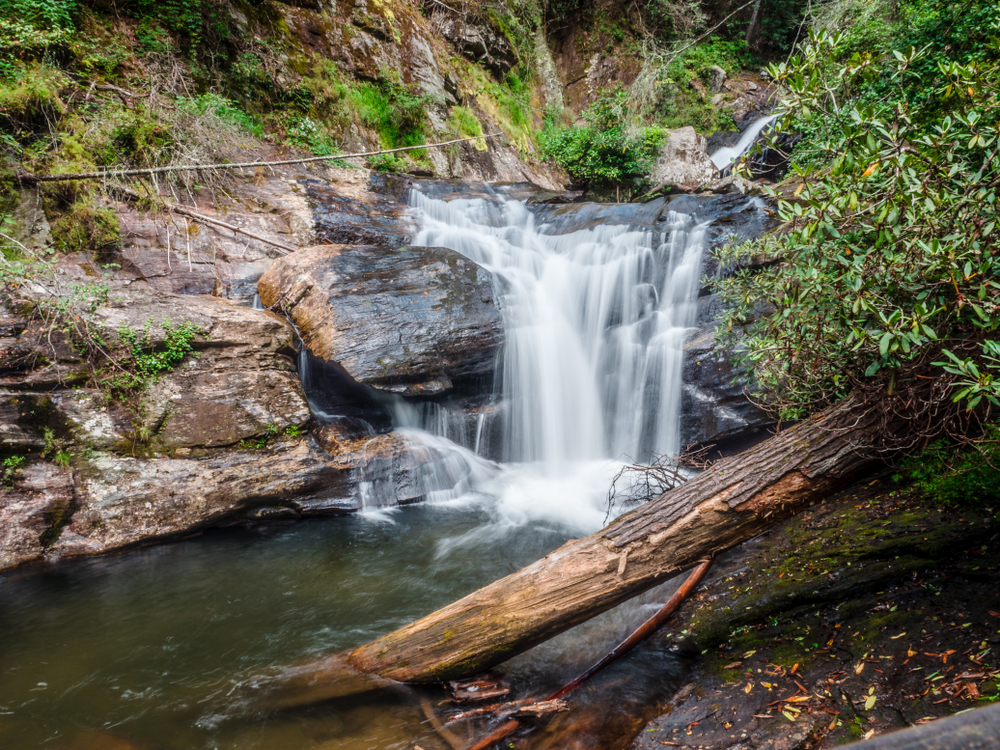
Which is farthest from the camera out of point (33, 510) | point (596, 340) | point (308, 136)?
point (308, 136)

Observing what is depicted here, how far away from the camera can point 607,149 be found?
555 inches

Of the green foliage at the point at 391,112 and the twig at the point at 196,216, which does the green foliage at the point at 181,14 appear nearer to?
the green foliage at the point at 391,112

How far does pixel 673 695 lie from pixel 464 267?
22.0 ft

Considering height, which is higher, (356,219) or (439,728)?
(356,219)

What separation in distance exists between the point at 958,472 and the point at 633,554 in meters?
2.13

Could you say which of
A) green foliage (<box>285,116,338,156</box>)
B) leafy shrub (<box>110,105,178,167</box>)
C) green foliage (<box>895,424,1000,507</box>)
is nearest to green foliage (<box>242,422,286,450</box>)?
leafy shrub (<box>110,105,178,167</box>)

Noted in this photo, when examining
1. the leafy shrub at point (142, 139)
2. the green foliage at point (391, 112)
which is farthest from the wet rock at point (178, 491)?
the green foliage at point (391, 112)

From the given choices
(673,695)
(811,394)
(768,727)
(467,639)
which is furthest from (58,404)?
(811,394)

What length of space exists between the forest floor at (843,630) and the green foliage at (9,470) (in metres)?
6.56

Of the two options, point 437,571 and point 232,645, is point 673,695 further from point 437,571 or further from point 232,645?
point 232,645

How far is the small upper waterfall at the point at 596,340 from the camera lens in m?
7.90

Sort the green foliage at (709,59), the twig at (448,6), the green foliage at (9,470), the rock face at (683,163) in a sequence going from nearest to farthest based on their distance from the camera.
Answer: the green foliage at (9,470), the rock face at (683,163), the twig at (448,6), the green foliage at (709,59)

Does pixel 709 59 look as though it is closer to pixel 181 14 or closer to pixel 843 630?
pixel 181 14

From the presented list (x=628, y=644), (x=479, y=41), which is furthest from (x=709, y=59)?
(x=628, y=644)
